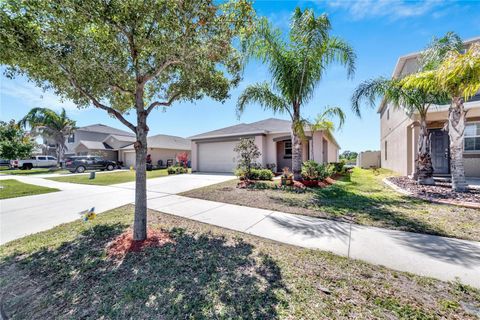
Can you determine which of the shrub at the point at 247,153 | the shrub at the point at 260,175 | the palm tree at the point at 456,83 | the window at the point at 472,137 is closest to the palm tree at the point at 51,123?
the shrub at the point at 247,153

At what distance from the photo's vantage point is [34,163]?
27234 millimetres

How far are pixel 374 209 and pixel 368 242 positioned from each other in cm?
235

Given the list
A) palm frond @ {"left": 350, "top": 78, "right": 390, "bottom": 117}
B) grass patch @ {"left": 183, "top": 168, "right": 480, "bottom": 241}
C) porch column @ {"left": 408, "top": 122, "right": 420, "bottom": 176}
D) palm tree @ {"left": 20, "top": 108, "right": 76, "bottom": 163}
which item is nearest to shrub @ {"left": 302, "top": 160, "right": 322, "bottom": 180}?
grass patch @ {"left": 183, "top": 168, "right": 480, "bottom": 241}

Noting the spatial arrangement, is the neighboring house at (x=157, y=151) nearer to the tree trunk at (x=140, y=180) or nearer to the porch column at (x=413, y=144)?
the tree trunk at (x=140, y=180)

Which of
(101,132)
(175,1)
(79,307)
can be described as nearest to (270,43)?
(175,1)

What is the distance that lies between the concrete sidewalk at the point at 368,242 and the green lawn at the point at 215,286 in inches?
12.1

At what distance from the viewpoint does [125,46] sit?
3812 millimetres

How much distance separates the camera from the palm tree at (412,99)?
805cm

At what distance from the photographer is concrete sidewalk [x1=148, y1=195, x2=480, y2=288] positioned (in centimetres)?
283

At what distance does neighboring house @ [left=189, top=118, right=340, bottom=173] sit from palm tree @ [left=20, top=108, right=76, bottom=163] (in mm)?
20587

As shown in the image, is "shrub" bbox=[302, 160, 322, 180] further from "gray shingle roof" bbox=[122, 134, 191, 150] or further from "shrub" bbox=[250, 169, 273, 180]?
"gray shingle roof" bbox=[122, 134, 191, 150]

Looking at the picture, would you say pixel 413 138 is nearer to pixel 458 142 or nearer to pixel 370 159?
pixel 458 142

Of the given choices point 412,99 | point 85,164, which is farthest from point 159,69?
point 85,164

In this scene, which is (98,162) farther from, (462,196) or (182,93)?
(462,196)
